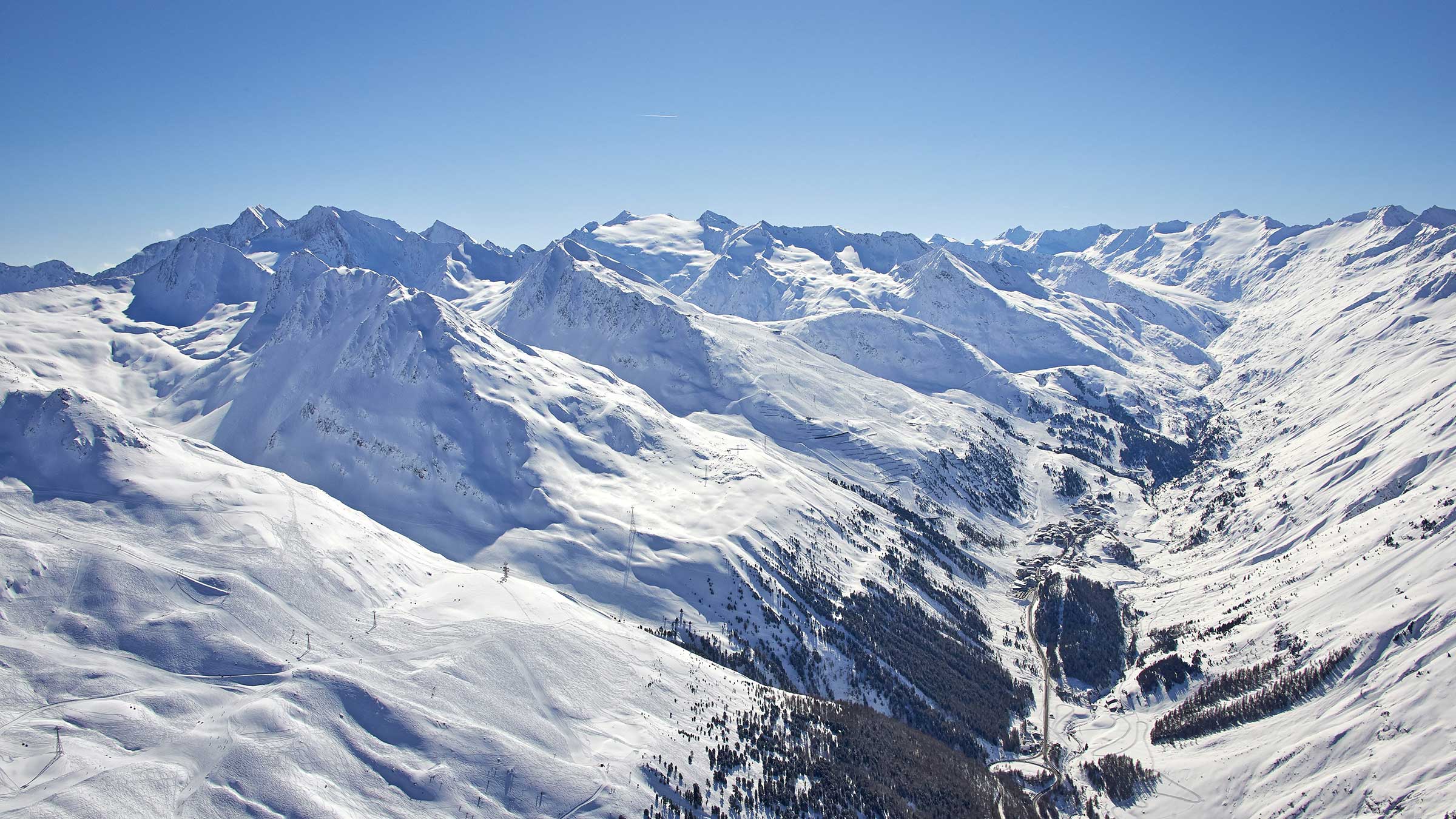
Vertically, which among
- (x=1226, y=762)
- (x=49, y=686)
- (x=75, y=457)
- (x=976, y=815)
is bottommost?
(x=976, y=815)

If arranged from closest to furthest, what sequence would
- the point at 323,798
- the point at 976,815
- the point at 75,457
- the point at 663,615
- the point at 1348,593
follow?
the point at 323,798
the point at 976,815
the point at 75,457
the point at 1348,593
the point at 663,615

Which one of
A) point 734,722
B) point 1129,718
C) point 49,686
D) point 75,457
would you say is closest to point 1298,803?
point 1129,718

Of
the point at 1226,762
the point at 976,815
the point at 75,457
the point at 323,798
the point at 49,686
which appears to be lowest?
the point at 976,815

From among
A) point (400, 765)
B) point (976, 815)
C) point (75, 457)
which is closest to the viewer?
point (400, 765)

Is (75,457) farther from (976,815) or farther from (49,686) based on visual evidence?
(976,815)

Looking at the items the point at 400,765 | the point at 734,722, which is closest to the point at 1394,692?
the point at 734,722

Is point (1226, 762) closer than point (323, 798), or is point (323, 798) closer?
point (323, 798)

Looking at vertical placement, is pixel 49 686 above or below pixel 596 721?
above

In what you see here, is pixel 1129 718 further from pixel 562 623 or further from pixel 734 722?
pixel 562 623

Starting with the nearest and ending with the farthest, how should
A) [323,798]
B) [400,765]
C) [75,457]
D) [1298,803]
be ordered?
[323,798]
[400,765]
[1298,803]
[75,457]
